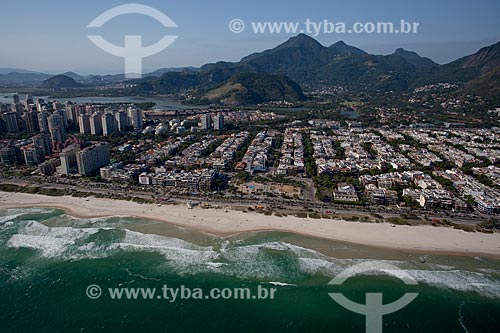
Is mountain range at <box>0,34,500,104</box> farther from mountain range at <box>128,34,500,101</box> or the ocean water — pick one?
the ocean water
